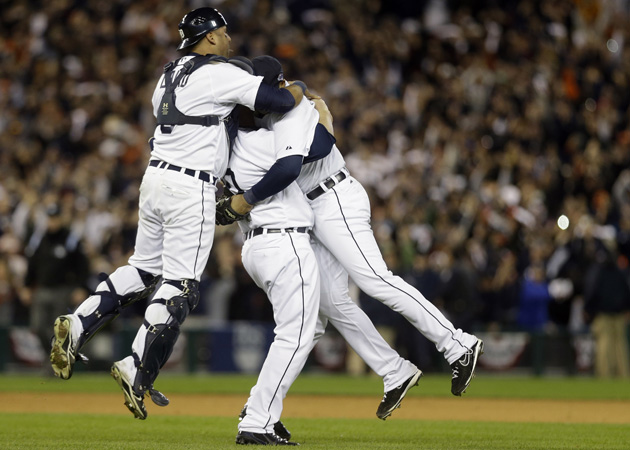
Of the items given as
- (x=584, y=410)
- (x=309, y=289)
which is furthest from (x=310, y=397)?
(x=309, y=289)

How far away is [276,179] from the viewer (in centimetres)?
680

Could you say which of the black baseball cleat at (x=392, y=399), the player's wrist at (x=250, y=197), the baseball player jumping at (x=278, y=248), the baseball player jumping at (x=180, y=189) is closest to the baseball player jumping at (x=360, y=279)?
the black baseball cleat at (x=392, y=399)

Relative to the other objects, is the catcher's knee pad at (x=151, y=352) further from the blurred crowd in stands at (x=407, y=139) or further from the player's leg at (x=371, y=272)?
the blurred crowd in stands at (x=407, y=139)

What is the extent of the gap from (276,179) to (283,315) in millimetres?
869

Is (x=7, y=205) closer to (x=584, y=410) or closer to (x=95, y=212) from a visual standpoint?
(x=95, y=212)

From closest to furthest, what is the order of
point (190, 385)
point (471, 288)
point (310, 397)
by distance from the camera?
point (310, 397) → point (190, 385) → point (471, 288)

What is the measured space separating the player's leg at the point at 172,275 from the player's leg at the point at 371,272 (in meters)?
0.87

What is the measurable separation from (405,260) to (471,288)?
3.82 feet

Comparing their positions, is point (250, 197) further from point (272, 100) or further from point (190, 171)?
point (272, 100)

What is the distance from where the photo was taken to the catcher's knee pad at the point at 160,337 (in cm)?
664

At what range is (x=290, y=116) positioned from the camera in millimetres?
7016

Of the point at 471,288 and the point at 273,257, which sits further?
the point at 471,288

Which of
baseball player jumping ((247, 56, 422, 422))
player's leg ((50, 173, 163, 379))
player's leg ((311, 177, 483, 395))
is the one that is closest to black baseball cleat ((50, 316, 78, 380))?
player's leg ((50, 173, 163, 379))

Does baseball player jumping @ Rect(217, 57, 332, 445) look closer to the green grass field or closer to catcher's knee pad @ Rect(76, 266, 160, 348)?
the green grass field
